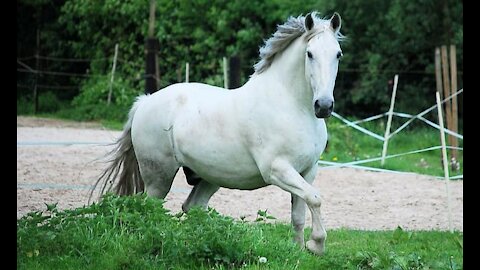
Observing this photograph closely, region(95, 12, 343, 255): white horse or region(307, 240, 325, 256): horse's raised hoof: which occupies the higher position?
region(95, 12, 343, 255): white horse

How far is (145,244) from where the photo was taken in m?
5.16

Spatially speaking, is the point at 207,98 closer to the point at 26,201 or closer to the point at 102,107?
the point at 26,201

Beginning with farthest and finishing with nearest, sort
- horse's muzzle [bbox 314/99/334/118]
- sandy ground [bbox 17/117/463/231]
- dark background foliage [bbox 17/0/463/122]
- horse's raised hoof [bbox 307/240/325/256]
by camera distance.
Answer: dark background foliage [bbox 17/0/463/122], sandy ground [bbox 17/117/463/231], horse's raised hoof [bbox 307/240/325/256], horse's muzzle [bbox 314/99/334/118]

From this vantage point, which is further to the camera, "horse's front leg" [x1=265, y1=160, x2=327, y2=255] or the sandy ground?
the sandy ground

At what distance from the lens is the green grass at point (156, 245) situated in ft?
16.5

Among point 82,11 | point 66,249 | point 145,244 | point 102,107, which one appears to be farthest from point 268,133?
point 82,11

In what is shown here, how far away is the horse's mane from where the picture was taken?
6055 mm

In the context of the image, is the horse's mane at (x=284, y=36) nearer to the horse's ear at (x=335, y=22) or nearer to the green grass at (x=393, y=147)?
the horse's ear at (x=335, y=22)

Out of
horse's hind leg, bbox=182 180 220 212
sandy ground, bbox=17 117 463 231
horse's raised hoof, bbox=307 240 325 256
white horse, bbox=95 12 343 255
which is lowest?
sandy ground, bbox=17 117 463 231

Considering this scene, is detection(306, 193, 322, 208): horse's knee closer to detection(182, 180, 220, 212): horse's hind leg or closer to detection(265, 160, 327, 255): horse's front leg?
detection(265, 160, 327, 255): horse's front leg

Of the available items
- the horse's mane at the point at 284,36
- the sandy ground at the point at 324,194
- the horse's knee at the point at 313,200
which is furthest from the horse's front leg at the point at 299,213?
the sandy ground at the point at 324,194

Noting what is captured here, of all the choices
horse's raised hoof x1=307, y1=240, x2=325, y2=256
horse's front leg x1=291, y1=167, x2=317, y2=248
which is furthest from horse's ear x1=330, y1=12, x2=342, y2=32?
horse's raised hoof x1=307, y1=240, x2=325, y2=256

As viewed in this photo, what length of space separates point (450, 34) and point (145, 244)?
14972mm

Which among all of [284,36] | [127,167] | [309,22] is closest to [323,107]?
[309,22]
